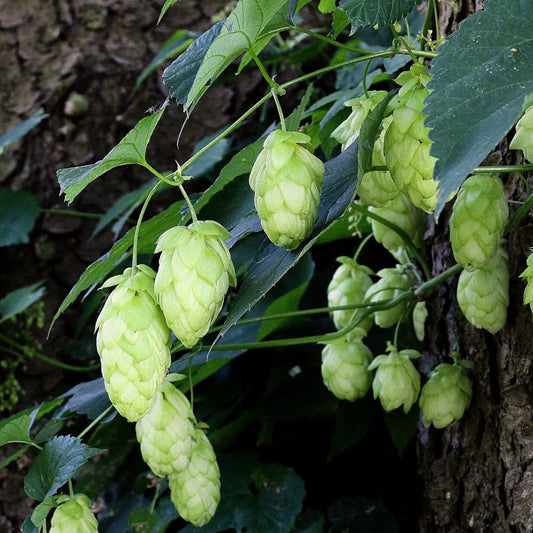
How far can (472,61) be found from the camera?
24.2 inches

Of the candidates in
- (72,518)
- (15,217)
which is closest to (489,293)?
(72,518)

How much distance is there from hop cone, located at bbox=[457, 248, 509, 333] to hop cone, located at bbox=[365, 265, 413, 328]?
22 cm

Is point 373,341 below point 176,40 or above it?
below

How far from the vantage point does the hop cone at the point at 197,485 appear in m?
0.97

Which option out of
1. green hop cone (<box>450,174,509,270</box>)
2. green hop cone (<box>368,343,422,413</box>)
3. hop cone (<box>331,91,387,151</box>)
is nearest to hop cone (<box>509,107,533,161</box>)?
green hop cone (<box>450,174,509,270</box>)

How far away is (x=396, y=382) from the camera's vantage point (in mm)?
1053

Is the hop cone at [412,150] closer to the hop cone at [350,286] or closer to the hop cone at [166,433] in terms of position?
the hop cone at [166,433]

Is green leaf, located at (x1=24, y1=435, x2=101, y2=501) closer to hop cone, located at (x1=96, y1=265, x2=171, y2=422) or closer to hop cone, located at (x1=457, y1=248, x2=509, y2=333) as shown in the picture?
hop cone, located at (x1=96, y1=265, x2=171, y2=422)

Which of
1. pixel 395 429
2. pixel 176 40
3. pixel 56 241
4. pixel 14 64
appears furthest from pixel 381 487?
pixel 14 64

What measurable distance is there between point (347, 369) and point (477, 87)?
61 cm

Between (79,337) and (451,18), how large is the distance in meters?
1.21

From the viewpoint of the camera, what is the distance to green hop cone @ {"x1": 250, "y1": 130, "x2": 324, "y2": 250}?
69cm

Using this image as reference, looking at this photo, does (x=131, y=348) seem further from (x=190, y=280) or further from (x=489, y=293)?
(x=489, y=293)

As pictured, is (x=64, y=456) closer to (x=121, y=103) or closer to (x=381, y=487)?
(x=381, y=487)
